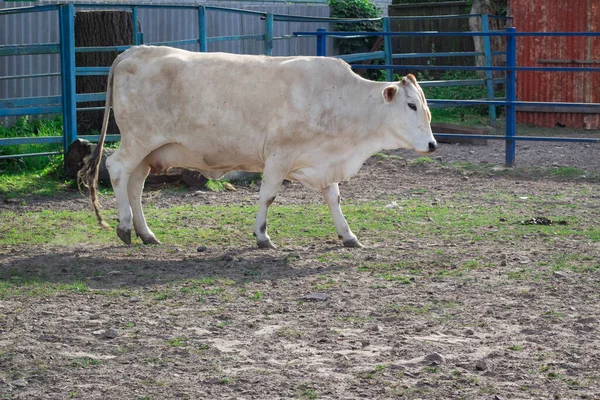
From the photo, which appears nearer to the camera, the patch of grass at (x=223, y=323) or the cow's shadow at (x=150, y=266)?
the patch of grass at (x=223, y=323)

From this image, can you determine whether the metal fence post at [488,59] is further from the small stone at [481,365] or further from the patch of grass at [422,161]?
the small stone at [481,365]

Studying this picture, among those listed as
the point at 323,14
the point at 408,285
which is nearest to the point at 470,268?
the point at 408,285

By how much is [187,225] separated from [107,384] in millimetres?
4579

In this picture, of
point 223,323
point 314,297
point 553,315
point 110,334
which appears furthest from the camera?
point 314,297

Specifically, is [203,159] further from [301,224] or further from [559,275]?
[559,275]

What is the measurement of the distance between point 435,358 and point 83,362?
1.94m

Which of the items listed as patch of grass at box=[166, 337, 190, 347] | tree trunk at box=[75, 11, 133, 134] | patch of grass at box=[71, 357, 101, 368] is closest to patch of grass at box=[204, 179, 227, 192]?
tree trunk at box=[75, 11, 133, 134]

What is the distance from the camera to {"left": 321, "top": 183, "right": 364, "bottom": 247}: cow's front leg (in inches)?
346

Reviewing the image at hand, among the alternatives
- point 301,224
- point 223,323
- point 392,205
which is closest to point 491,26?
point 392,205

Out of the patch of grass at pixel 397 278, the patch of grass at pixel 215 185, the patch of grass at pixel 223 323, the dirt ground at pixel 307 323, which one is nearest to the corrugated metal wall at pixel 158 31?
the patch of grass at pixel 215 185

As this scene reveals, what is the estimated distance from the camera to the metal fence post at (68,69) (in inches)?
467

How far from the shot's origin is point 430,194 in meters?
11.6

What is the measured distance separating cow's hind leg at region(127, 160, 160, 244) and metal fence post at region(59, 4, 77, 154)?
318 cm

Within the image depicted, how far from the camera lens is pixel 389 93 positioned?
8750mm
